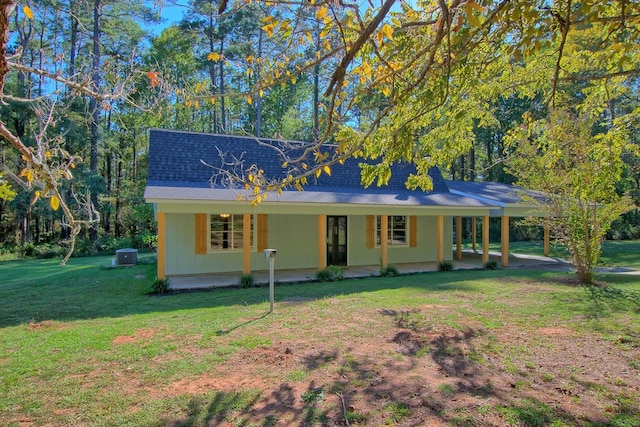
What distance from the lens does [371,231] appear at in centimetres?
1345

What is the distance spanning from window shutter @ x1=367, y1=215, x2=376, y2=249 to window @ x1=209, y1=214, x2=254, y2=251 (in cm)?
436

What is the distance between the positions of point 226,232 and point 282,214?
179 centimetres

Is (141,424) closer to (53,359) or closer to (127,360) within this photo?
(127,360)

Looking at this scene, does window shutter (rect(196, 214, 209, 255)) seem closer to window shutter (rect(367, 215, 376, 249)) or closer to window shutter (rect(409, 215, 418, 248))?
window shutter (rect(367, 215, 376, 249))

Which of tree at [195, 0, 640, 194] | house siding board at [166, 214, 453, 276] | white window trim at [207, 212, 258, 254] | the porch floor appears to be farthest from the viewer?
white window trim at [207, 212, 258, 254]

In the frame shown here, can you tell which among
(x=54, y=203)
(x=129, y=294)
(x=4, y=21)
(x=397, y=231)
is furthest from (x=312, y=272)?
(x=4, y=21)

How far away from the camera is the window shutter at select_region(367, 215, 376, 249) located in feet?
43.9

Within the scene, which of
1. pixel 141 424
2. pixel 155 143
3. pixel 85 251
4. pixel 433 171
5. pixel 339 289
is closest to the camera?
pixel 141 424

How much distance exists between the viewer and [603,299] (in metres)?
7.23

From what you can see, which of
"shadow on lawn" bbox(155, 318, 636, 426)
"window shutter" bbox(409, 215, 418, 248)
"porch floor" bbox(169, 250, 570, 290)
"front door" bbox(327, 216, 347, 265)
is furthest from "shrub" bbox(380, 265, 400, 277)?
"shadow on lawn" bbox(155, 318, 636, 426)

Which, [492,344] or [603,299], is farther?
[603,299]

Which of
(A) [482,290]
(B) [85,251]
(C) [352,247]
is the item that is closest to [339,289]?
(A) [482,290]

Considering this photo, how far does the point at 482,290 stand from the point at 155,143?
10.4 metres

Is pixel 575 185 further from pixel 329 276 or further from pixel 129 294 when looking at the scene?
pixel 129 294
